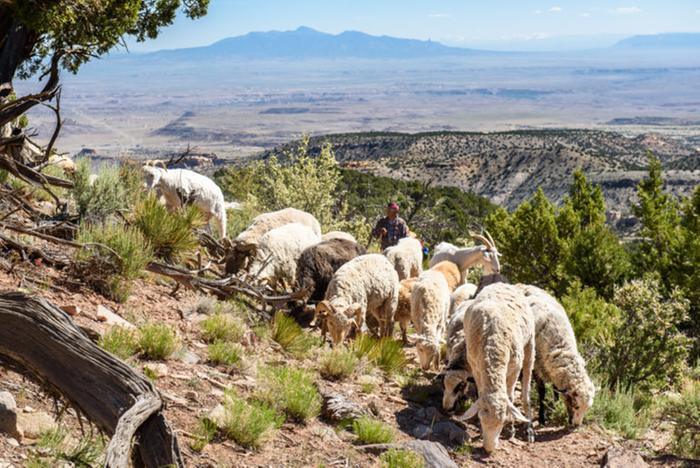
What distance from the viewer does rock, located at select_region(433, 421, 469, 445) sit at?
7.77 metres

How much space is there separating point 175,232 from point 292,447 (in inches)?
193

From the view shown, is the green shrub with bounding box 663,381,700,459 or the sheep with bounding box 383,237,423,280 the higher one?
the sheep with bounding box 383,237,423,280

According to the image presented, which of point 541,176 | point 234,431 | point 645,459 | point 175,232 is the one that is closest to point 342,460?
point 234,431

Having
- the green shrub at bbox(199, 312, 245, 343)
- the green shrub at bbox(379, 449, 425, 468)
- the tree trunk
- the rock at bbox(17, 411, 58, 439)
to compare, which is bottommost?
the green shrub at bbox(379, 449, 425, 468)

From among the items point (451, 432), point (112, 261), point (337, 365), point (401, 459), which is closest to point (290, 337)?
point (337, 365)

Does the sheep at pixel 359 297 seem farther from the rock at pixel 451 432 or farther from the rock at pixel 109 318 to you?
the rock at pixel 109 318

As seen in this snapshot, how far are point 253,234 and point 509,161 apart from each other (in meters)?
71.8

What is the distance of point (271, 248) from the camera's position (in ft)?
38.7

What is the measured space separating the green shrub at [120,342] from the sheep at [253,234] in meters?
3.94

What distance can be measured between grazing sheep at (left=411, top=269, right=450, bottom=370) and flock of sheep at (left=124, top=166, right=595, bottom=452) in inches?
0.6

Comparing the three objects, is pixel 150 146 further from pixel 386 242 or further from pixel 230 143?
pixel 386 242

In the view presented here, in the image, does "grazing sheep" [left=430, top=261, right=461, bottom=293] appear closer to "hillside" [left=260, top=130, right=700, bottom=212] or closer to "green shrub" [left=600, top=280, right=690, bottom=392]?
"green shrub" [left=600, top=280, right=690, bottom=392]

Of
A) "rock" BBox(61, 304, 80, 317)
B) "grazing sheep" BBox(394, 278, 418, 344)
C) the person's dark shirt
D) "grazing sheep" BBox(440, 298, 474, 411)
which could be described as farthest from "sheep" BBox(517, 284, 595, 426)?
the person's dark shirt

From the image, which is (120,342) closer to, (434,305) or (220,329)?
(220,329)
